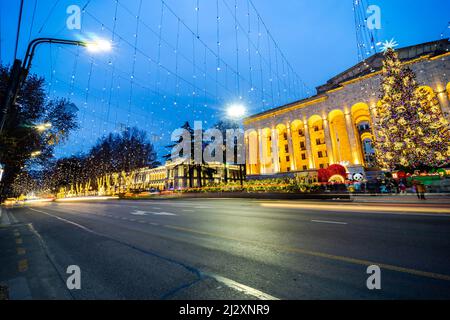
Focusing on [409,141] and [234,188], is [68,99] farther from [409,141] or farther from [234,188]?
[409,141]

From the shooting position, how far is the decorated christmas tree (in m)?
18.8

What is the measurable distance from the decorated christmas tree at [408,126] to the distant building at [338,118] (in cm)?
542

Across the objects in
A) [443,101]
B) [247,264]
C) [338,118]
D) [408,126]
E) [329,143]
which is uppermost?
[338,118]

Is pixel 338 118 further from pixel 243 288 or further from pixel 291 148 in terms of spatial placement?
pixel 243 288

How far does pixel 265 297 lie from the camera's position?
257 centimetres

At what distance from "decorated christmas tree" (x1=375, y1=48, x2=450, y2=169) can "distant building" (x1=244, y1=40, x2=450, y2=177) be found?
17.8ft

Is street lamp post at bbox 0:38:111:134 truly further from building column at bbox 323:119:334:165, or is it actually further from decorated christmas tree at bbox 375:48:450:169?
building column at bbox 323:119:334:165

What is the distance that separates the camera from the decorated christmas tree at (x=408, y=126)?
1875cm

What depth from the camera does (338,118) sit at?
41.1 m

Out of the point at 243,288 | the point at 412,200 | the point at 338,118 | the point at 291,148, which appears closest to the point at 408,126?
the point at 412,200

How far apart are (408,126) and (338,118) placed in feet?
74.9

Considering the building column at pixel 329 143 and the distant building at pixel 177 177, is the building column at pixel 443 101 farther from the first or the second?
the distant building at pixel 177 177
